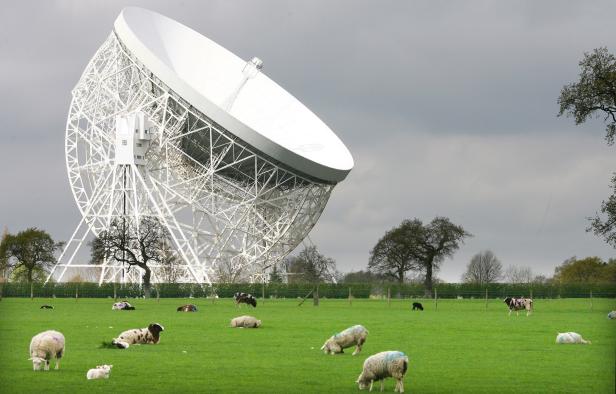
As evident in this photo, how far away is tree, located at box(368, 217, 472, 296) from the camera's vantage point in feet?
340

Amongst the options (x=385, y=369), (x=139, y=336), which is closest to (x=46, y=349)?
(x=139, y=336)

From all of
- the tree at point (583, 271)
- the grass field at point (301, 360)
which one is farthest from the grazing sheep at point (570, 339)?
the tree at point (583, 271)

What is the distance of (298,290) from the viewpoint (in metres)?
72.3

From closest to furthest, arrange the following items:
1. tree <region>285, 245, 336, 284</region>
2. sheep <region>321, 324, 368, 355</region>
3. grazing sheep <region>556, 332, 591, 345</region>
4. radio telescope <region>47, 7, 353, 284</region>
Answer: sheep <region>321, 324, 368, 355</region> < grazing sheep <region>556, 332, 591, 345</region> < radio telescope <region>47, 7, 353, 284</region> < tree <region>285, 245, 336, 284</region>

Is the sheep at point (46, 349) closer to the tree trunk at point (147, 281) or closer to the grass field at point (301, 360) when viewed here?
the grass field at point (301, 360)

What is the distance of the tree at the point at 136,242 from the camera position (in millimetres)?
67875

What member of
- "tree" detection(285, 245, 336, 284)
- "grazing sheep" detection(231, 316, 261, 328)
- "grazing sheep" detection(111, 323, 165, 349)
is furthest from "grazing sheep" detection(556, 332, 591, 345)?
"tree" detection(285, 245, 336, 284)

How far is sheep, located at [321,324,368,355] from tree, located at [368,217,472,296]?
81.3 metres

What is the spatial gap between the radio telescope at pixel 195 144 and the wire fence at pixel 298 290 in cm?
186

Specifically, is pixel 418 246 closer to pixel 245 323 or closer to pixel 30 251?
pixel 30 251

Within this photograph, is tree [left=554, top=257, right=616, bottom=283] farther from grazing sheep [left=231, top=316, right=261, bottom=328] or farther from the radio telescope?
grazing sheep [left=231, top=316, right=261, bottom=328]

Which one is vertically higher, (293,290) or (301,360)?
(293,290)

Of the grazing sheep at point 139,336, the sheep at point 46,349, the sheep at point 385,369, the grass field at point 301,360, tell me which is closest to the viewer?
the sheep at point 385,369

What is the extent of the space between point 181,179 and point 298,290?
1100 centimetres
